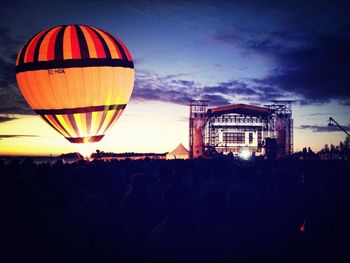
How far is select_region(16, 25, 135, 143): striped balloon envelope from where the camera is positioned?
56.1 ft

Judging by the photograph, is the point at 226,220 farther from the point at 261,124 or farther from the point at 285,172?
the point at 261,124

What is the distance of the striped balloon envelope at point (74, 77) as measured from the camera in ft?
56.1

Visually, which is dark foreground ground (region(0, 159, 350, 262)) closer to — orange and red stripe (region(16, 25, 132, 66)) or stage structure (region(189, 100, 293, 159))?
orange and red stripe (region(16, 25, 132, 66))

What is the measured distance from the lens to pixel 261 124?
138ft

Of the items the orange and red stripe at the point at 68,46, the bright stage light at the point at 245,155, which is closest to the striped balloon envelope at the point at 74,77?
the orange and red stripe at the point at 68,46

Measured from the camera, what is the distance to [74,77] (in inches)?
680

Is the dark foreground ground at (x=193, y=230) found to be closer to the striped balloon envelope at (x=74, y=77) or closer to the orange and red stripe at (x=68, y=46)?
the striped balloon envelope at (x=74, y=77)

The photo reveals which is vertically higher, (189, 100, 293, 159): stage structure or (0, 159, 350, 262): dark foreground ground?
(189, 100, 293, 159): stage structure

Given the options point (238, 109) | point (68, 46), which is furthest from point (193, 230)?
point (238, 109)

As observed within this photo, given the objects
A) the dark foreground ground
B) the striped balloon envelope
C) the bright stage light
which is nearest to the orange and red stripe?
the striped balloon envelope

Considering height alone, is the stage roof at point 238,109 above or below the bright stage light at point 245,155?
above

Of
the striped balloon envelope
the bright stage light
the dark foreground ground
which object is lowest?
the dark foreground ground

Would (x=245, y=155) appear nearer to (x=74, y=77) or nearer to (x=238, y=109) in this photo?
(x=238, y=109)

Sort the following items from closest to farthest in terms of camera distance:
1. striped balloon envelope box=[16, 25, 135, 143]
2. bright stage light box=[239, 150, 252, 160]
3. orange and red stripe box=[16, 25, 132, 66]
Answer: orange and red stripe box=[16, 25, 132, 66]
striped balloon envelope box=[16, 25, 135, 143]
bright stage light box=[239, 150, 252, 160]
